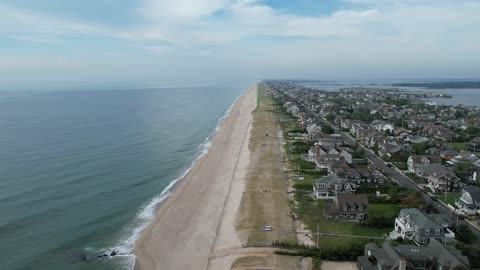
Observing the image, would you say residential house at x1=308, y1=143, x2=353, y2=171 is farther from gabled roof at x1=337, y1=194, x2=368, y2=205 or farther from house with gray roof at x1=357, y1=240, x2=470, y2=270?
house with gray roof at x1=357, y1=240, x2=470, y2=270

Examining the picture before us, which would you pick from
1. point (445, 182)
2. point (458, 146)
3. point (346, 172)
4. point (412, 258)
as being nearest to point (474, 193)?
point (445, 182)

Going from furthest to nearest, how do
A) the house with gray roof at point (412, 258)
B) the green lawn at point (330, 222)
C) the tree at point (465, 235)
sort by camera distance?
the green lawn at point (330, 222) < the tree at point (465, 235) < the house with gray roof at point (412, 258)

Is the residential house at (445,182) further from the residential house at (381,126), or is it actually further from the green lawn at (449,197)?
the residential house at (381,126)

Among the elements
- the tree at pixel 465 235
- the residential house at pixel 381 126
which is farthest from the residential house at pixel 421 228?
the residential house at pixel 381 126

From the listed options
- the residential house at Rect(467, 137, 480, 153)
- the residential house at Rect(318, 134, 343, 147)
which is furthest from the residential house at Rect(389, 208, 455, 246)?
the residential house at Rect(467, 137, 480, 153)

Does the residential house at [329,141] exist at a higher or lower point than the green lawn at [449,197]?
higher

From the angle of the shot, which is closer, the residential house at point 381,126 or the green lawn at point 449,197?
the green lawn at point 449,197

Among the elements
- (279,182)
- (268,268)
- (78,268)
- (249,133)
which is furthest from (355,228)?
(249,133)
